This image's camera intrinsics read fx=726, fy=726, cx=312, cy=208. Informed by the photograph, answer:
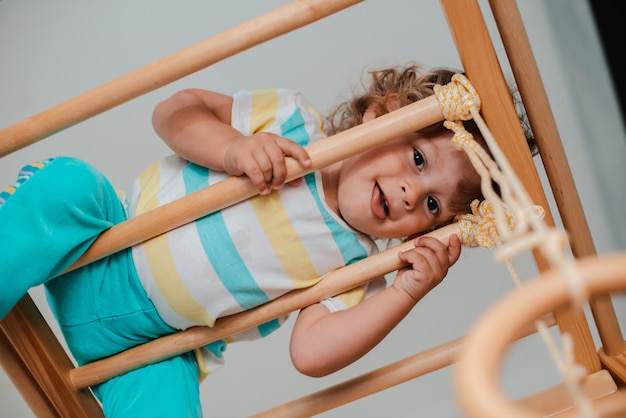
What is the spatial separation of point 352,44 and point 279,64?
121 mm

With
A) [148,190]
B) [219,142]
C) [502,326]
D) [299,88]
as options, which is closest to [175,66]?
[219,142]

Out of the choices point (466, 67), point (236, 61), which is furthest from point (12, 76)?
point (466, 67)

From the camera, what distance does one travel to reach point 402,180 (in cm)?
72

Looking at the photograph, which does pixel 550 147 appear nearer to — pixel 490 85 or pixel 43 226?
pixel 490 85

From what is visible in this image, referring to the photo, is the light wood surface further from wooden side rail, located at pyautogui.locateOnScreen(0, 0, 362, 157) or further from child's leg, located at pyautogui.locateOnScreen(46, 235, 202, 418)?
child's leg, located at pyautogui.locateOnScreen(46, 235, 202, 418)

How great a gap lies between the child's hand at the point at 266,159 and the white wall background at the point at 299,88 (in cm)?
50

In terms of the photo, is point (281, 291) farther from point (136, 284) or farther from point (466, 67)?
point (466, 67)

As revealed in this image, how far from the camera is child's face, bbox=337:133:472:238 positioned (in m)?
0.72

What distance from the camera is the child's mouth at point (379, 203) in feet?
2.37

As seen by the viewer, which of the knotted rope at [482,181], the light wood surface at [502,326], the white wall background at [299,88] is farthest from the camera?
the white wall background at [299,88]

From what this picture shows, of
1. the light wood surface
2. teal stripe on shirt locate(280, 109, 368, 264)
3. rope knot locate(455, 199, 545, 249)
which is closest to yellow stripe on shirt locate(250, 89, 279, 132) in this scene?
teal stripe on shirt locate(280, 109, 368, 264)

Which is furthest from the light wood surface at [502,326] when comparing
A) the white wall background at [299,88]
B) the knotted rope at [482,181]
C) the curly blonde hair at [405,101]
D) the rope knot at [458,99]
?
the white wall background at [299,88]

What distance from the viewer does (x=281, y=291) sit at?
0.74m

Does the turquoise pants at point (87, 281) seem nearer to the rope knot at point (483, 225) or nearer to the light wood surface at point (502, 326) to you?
the rope knot at point (483, 225)
